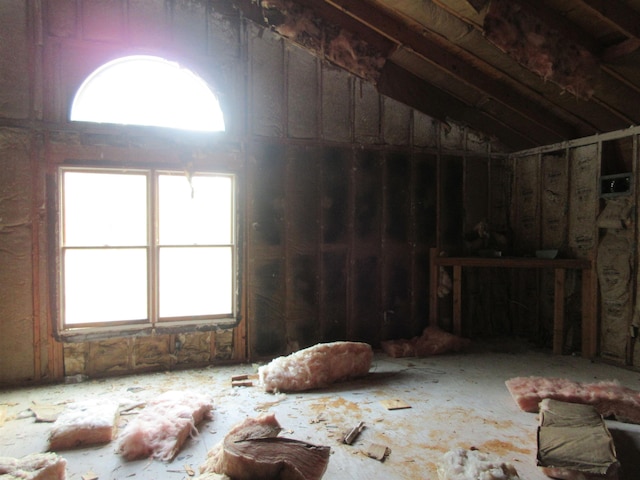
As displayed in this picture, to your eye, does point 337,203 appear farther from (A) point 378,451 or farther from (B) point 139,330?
(A) point 378,451

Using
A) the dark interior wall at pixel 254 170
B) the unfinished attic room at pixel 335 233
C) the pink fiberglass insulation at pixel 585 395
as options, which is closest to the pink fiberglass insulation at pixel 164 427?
the unfinished attic room at pixel 335 233

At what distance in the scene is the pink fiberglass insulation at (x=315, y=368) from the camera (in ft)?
12.0

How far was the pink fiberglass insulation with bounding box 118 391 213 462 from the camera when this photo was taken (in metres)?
2.59

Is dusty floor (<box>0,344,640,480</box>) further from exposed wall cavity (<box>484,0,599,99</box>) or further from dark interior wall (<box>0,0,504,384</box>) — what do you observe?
exposed wall cavity (<box>484,0,599,99</box>)

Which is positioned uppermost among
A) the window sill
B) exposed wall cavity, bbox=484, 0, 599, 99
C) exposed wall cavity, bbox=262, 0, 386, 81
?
exposed wall cavity, bbox=262, 0, 386, 81

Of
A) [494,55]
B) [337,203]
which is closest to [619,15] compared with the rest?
[494,55]

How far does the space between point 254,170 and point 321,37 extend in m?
Answer: 1.69

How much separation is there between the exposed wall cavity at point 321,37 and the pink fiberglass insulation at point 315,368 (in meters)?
3.19

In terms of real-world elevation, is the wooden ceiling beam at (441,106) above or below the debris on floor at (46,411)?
above

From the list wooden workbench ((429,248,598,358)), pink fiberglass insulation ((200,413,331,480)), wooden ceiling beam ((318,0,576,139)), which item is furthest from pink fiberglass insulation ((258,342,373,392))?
wooden ceiling beam ((318,0,576,139))

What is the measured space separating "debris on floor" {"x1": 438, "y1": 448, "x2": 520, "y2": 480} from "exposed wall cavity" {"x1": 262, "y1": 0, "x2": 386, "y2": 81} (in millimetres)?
3993

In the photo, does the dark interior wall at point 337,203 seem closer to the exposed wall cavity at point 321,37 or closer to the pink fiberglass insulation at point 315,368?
the exposed wall cavity at point 321,37

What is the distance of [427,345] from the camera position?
16.0 feet

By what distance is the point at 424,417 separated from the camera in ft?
10.3
